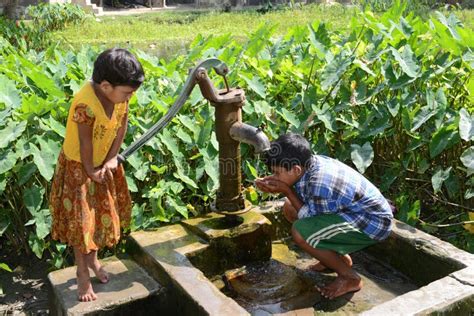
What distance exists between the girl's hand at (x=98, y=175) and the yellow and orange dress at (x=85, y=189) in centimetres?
5

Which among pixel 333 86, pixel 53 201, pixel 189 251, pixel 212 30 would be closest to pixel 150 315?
pixel 189 251

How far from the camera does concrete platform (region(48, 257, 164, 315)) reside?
230cm

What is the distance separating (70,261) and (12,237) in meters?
0.35

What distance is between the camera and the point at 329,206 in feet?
8.46

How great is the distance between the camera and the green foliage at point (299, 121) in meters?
2.96

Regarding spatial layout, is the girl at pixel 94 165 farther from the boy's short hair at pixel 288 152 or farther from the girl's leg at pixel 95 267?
the boy's short hair at pixel 288 152

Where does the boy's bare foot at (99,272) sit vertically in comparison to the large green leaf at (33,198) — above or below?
below

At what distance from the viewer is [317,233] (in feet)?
8.39

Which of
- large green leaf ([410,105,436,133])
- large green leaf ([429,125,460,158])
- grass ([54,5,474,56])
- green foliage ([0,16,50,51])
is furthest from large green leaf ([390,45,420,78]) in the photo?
grass ([54,5,474,56])

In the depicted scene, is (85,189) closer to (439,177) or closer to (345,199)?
(345,199)

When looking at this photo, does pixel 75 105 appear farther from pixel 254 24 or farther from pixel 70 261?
pixel 254 24

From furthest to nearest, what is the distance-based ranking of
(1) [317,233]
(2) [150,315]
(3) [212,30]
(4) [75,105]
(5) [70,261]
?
(3) [212,30] → (5) [70,261] → (1) [317,233] → (2) [150,315] → (4) [75,105]

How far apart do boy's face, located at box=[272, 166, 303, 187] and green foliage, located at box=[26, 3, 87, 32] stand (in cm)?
1476

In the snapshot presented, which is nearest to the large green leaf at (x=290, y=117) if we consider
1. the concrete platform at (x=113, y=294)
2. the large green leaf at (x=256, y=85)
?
the large green leaf at (x=256, y=85)
